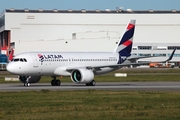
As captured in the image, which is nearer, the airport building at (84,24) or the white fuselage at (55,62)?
the white fuselage at (55,62)

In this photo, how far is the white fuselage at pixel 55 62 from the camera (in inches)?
1922

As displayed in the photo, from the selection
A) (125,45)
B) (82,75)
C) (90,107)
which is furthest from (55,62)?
(90,107)

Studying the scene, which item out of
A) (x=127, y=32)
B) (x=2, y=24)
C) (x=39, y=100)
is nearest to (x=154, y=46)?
(x=2, y=24)

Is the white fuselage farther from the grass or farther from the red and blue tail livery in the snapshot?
the grass

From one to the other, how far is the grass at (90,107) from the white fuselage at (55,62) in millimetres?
15139

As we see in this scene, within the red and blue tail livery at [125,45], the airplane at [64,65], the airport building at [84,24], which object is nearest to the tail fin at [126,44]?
the red and blue tail livery at [125,45]

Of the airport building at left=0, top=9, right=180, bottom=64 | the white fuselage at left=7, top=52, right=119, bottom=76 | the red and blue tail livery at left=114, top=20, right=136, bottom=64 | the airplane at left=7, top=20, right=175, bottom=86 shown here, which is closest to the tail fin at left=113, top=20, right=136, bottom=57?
the red and blue tail livery at left=114, top=20, right=136, bottom=64

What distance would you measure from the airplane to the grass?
15.2m

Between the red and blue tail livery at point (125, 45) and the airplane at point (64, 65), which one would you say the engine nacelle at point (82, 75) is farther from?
the red and blue tail livery at point (125, 45)

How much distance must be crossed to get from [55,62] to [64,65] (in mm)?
1214

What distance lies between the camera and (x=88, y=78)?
4897cm

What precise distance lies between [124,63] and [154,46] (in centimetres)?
8965

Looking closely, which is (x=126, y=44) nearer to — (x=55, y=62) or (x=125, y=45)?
(x=125, y=45)

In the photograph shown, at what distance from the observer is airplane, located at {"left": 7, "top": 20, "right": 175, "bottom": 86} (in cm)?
4897
